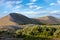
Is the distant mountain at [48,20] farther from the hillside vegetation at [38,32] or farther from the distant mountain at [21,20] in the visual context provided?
the hillside vegetation at [38,32]

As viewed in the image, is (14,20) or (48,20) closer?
(14,20)

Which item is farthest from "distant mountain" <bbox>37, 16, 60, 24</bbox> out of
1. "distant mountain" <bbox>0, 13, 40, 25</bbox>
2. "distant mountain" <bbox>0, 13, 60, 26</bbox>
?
"distant mountain" <bbox>0, 13, 40, 25</bbox>

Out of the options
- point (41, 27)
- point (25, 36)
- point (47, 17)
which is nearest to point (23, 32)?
point (25, 36)

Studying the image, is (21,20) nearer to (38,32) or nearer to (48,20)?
(38,32)

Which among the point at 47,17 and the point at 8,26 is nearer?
the point at 8,26

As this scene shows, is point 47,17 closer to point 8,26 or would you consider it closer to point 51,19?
point 51,19

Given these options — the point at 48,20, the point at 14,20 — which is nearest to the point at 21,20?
the point at 14,20

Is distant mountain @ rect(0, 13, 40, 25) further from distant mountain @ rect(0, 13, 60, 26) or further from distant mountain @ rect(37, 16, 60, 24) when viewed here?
distant mountain @ rect(37, 16, 60, 24)

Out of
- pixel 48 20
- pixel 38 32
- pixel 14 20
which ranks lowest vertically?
pixel 38 32

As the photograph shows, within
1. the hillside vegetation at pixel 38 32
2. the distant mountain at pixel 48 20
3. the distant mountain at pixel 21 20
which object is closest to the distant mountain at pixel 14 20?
the distant mountain at pixel 21 20

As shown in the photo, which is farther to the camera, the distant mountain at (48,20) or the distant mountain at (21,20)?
the distant mountain at (48,20)

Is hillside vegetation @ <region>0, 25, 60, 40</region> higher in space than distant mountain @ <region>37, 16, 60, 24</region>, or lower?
lower
